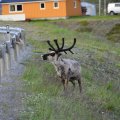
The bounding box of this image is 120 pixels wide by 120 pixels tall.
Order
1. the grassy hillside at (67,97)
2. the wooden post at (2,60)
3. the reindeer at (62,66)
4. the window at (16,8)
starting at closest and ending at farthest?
1. the grassy hillside at (67,97)
2. the reindeer at (62,66)
3. the wooden post at (2,60)
4. the window at (16,8)

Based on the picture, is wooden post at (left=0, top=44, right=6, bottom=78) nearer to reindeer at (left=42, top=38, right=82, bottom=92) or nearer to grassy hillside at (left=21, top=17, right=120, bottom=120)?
grassy hillside at (left=21, top=17, right=120, bottom=120)

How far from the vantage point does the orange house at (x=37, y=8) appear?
214ft

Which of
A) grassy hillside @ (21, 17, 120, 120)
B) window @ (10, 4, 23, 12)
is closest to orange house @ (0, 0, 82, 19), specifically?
window @ (10, 4, 23, 12)

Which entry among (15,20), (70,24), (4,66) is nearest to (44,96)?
(4,66)

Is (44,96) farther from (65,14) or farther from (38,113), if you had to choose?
(65,14)

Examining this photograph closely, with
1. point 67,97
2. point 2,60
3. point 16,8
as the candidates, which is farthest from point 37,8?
point 67,97

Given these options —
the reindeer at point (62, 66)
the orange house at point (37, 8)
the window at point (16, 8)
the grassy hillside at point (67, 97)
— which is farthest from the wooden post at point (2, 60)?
the window at point (16, 8)

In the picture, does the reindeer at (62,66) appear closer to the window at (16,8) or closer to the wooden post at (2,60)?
the wooden post at (2,60)

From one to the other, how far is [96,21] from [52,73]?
134 ft

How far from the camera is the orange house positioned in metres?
65.1

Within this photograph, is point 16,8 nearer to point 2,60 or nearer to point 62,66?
point 2,60

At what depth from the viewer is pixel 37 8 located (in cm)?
6581

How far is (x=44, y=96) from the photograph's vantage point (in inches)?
479

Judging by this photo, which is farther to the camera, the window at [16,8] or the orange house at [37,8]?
the window at [16,8]
